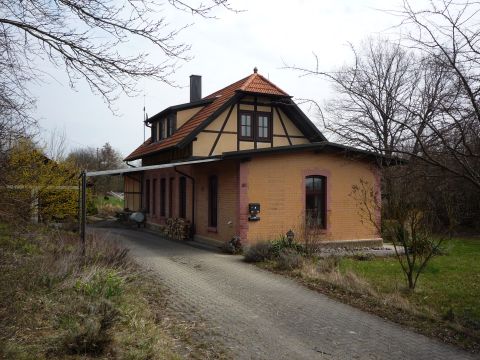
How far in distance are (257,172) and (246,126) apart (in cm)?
434

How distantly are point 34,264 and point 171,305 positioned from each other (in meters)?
2.36

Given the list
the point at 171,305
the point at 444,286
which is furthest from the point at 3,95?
the point at 444,286

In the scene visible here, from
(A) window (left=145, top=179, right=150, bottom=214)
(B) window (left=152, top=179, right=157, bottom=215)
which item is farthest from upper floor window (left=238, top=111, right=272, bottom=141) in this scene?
(A) window (left=145, top=179, right=150, bottom=214)

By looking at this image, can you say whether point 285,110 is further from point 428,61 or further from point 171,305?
point 428,61

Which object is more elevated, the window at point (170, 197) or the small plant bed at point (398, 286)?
the window at point (170, 197)

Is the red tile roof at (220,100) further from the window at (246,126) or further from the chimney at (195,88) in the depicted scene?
the chimney at (195,88)

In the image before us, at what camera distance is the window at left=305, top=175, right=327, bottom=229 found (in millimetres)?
16880

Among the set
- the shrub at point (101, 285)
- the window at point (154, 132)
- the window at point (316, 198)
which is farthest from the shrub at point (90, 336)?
the window at point (154, 132)

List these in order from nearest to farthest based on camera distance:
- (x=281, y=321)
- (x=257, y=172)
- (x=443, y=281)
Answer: (x=281, y=321) → (x=443, y=281) → (x=257, y=172)

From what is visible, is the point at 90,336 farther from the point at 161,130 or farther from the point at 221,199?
the point at 161,130

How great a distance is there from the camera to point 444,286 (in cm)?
1142

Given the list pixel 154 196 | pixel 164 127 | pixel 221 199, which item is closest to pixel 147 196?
pixel 154 196

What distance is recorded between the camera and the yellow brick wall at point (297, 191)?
52.1ft

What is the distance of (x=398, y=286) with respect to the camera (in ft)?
34.4
